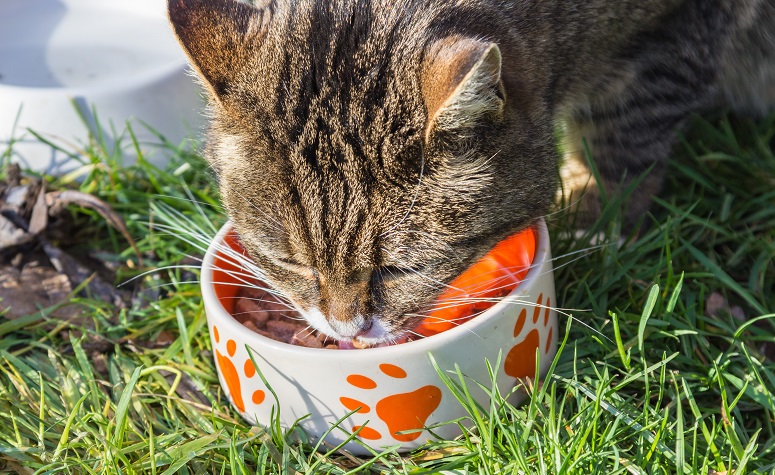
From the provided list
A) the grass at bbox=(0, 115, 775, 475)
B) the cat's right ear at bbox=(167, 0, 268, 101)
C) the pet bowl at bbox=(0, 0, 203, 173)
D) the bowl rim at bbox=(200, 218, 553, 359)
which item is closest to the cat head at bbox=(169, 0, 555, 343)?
the cat's right ear at bbox=(167, 0, 268, 101)

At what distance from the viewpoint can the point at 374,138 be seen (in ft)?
5.47

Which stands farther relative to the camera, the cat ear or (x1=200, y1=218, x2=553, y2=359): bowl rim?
(x1=200, y1=218, x2=553, y2=359): bowl rim

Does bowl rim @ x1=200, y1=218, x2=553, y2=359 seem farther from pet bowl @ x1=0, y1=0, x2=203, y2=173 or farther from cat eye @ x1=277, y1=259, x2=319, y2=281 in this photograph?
pet bowl @ x1=0, y1=0, x2=203, y2=173

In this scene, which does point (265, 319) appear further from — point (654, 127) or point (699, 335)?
point (654, 127)

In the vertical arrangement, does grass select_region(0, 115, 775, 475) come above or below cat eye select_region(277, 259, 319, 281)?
below

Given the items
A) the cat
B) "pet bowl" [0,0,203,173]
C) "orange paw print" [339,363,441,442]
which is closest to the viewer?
the cat

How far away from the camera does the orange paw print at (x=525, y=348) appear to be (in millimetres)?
1873

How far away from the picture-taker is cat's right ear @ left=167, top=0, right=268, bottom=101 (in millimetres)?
1731

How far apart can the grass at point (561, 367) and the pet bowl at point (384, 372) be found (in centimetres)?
5

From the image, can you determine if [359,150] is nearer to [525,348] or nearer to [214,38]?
[214,38]

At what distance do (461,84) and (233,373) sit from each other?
3.03ft

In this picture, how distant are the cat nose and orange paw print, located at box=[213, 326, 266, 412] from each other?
0.21 m

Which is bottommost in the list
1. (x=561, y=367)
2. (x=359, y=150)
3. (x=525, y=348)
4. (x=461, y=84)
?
(x=561, y=367)

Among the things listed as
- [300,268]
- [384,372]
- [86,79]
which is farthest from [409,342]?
[86,79]
